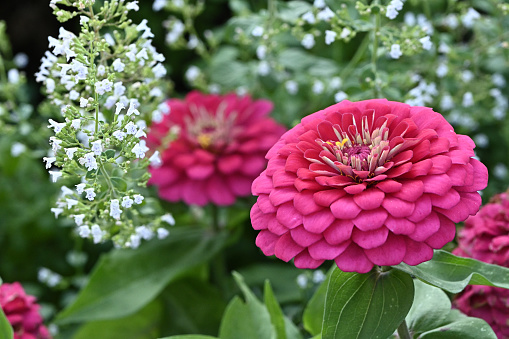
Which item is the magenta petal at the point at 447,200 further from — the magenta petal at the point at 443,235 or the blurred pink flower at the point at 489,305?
the blurred pink flower at the point at 489,305

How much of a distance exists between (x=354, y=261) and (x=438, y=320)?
0.22 meters

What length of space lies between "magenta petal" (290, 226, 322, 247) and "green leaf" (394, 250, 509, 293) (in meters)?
0.11

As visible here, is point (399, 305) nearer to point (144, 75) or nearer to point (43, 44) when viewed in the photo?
point (144, 75)

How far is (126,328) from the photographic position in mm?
1084

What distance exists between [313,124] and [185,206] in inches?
23.4

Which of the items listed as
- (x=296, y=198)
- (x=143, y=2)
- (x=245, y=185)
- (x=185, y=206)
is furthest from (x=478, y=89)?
(x=143, y=2)

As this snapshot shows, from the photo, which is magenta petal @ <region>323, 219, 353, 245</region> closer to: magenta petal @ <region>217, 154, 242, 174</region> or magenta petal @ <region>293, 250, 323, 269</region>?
magenta petal @ <region>293, 250, 323, 269</region>

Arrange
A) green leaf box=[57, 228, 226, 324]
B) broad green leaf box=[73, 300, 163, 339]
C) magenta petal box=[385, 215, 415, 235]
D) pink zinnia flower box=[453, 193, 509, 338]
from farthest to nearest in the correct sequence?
broad green leaf box=[73, 300, 163, 339] < green leaf box=[57, 228, 226, 324] < pink zinnia flower box=[453, 193, 509, 338] < magenta petal box=[385, 215, 415, 235]

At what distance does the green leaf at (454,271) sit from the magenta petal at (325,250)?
0.10m

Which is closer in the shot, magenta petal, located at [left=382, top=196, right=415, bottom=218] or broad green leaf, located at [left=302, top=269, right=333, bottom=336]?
magenta petal, located at [left=382, top=196, right=415, bottom=218]

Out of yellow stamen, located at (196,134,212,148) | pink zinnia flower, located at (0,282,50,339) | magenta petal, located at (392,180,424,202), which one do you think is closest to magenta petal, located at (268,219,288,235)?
magenta petal, located at (392,180,424,202)

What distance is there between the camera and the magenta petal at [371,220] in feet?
1.68

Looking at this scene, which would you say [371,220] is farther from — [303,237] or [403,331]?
[403,331]

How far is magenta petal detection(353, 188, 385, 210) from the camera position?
20.5 inches
